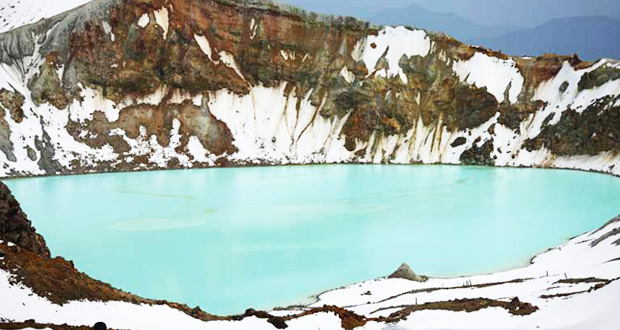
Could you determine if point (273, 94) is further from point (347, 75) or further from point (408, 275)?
point (408, 275)

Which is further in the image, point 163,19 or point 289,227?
point 163,19

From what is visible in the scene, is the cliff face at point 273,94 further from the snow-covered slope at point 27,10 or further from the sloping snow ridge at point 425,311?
the sloping snow ridge at point 425,311

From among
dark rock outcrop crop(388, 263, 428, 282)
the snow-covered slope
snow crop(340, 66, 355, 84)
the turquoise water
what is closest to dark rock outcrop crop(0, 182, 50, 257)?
the turquoise water

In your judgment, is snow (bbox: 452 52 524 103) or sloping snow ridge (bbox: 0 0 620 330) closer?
sloping snow ridge (bbox: 0 0 620 330)

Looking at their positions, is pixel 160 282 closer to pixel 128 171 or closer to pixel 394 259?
pixel 394 259

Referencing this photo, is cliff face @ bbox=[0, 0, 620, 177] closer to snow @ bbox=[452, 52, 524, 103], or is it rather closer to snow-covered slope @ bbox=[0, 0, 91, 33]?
snow @ bbox=[452, 52, 524, 103]

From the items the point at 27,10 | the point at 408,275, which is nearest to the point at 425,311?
the point at 408,275

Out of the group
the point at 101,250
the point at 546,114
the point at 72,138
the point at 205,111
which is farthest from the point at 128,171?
the point at 546,114
